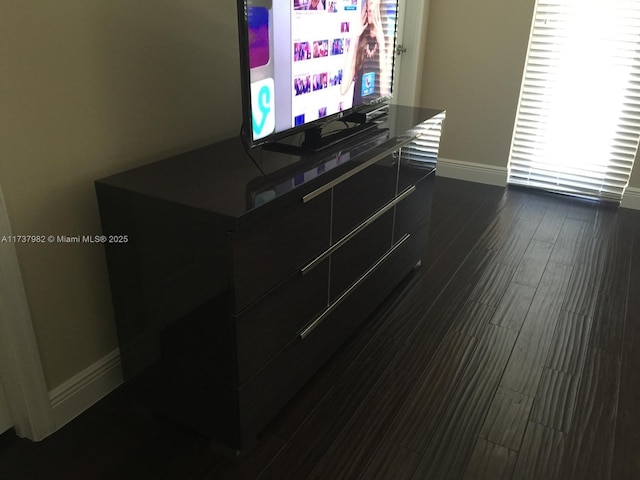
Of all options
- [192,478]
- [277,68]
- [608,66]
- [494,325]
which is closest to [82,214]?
[277,68]

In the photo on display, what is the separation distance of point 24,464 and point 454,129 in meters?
3.61

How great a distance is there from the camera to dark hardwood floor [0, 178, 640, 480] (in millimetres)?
1702

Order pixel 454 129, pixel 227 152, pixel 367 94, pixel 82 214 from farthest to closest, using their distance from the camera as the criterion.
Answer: pixel 454 129 → pixel 367 94 → pixel 227 152 → pixel 82 214

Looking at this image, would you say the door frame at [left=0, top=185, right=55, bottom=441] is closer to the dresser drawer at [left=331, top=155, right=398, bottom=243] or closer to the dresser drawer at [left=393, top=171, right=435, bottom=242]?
the dresser drawer at [left=331, top=155, right=398, bottom=243]

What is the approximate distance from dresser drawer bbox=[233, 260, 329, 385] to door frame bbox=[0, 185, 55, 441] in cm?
65

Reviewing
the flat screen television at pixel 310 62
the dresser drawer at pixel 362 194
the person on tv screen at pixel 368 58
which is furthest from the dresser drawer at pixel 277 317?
the person on tv screen at pixel 368 58

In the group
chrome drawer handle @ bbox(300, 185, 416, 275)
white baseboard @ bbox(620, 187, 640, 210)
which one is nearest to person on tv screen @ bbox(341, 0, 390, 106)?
chrome drawer handle @ bbox(300, 185, 416, 275)

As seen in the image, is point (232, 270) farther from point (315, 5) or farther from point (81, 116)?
point (315, 5)

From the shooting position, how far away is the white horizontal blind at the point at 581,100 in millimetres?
3652

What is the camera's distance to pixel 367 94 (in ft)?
7.93

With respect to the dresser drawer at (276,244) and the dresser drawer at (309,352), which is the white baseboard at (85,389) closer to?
the dresser drawer at (309,352)

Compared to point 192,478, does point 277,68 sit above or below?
above

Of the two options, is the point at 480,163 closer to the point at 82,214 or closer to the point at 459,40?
the point at 459,40

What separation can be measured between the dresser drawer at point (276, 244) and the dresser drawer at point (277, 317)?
0.04 m
